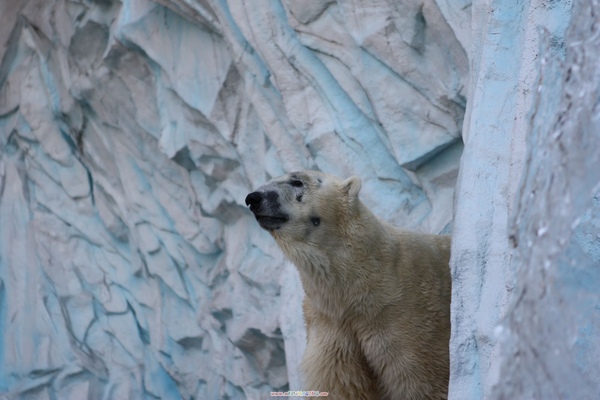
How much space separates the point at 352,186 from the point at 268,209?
0.39 metres

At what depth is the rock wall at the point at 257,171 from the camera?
2.40 meters

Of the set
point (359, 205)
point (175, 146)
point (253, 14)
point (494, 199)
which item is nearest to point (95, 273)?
point (175, 146)

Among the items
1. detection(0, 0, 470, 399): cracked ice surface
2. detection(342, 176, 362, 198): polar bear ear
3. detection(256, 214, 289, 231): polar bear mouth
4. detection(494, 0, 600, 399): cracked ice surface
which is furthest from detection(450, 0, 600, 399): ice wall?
detection(0, 0, 470, 399): cracked ice surface

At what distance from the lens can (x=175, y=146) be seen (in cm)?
585

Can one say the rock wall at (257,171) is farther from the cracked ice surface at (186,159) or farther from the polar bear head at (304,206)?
the polar bear head at (304,206)

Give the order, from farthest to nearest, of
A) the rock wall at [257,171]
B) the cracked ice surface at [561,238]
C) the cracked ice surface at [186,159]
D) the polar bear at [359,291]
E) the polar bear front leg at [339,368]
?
the cracked ice surface at [186,159]
the polar bear front leg at [339,368]
the polar bear at [359,291]
the rock wall at [257,171]
the cracked ice surface at [561,238]

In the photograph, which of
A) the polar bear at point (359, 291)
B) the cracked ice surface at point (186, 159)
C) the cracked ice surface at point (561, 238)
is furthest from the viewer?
the cracked ice surface at point (186, 159)

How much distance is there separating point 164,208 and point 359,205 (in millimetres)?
2925

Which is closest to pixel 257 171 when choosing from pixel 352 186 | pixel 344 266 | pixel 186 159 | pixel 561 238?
pixel 186 159

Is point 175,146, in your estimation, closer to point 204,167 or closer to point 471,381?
point 204,167

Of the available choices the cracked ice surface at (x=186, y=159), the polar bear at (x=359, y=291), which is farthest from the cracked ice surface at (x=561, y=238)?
the cracked ice surface at (x=186, y=159)

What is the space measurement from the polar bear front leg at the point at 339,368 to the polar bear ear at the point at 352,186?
1.83ft

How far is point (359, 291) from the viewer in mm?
A: 3502

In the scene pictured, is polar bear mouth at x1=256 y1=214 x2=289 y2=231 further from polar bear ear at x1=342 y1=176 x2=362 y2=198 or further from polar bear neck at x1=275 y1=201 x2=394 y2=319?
polar bear ear at x1=342 y1=176 x2=362 y2=198
